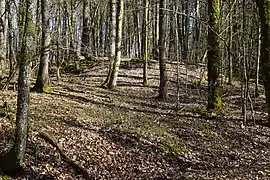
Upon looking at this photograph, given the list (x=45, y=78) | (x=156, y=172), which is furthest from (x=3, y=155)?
(x=45, y=78)

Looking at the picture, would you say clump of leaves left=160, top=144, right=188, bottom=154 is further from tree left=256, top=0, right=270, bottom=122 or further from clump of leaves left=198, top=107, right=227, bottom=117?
tree left=256, top=0, right=270, bottom=122

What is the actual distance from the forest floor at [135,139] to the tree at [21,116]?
34cm

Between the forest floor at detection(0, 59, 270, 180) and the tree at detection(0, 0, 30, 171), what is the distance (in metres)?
0.34

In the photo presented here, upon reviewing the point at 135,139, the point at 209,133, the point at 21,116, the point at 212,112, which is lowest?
the point at 209,133

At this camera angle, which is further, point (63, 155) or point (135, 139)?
point (135, 139)

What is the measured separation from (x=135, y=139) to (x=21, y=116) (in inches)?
179

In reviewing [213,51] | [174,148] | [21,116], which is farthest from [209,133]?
[21,116]

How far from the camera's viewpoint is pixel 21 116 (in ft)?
25.9

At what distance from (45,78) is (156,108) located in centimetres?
509

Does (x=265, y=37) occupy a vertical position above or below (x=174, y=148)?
above

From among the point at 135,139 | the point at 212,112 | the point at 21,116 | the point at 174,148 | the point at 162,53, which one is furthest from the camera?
the point at 162,53

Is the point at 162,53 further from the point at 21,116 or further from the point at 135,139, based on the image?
the point at 21,116

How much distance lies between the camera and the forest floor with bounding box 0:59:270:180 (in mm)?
9305

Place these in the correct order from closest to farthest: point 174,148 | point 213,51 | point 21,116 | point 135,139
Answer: point 21,116, point 174,148, point 135,139, point 213,51
